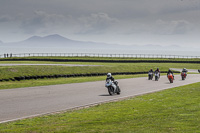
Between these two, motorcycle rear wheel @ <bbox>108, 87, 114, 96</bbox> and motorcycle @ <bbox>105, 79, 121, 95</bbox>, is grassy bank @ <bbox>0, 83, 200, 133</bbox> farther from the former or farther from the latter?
motorcycle rear wheel @ <bbox>108, 87, 114, 96</bbox>

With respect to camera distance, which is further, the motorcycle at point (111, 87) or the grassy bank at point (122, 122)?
the motorcycle at point (111, 87)

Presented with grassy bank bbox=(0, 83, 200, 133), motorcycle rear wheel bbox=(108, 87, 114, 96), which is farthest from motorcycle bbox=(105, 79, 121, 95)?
grassy bank bbox=(0, 83, 200, 133)

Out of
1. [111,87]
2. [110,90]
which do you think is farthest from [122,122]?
[110,90]

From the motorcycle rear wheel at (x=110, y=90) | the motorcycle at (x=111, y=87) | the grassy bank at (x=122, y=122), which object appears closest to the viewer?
the grassy bank at (x=122, y=122)

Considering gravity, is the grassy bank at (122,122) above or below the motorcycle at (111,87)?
below

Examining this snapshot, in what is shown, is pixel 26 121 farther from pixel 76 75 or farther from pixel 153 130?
pixel 76 75

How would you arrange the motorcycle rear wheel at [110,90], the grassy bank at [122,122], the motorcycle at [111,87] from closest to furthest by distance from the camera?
the grassy bank at [122,122] → the motorcycle at [111,87] → the motorcycle rear wheel at [110,90]

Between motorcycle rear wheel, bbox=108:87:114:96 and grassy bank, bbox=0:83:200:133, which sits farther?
motorcycle rear wheel, bbox=108:87:114:96

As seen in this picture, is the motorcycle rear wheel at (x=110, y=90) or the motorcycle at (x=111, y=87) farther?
the motorcycle rear wheel at (x=110, y=90)

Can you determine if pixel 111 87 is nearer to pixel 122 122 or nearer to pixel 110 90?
pixel 110 90

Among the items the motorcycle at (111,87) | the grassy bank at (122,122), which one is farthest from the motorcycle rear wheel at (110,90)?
the grassy bank at (122,122)

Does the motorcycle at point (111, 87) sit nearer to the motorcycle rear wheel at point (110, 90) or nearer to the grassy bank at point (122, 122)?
the motorcycle rear wheel at point (110, 90)

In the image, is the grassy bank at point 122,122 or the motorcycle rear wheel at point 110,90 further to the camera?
the motorcycle rear wheel at point 110,90

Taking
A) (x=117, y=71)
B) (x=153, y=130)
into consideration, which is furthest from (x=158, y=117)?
(x=117, y=71)
